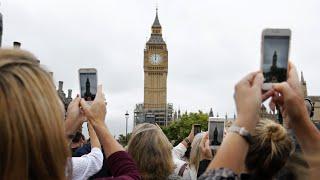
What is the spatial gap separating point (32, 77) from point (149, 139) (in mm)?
2812

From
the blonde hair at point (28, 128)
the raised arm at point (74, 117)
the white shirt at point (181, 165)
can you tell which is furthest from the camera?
the white shirt at point (181, 165)

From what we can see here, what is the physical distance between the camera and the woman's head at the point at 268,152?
2.90m

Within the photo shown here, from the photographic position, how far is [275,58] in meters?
2.69

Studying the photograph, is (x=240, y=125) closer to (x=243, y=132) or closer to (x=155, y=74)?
(x=243, y=132)

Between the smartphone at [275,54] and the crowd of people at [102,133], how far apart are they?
47 millimetres

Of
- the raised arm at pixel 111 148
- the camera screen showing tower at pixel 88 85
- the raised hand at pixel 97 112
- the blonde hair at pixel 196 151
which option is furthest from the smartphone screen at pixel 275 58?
the blonde hair at pixel 196 151

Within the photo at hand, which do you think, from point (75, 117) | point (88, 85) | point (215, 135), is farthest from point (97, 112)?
point (215, 135)

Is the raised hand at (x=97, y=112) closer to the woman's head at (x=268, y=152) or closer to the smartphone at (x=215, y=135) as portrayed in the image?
the woman's head at (x=268, y=152)

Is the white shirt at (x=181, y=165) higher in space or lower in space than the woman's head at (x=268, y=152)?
Result: lower

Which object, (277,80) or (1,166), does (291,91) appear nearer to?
(277,80)

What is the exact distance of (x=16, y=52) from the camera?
1.97 metres

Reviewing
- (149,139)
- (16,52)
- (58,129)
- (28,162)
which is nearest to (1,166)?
(28,162)

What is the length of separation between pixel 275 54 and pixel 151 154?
212 centimetres

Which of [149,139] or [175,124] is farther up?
[149,139]
